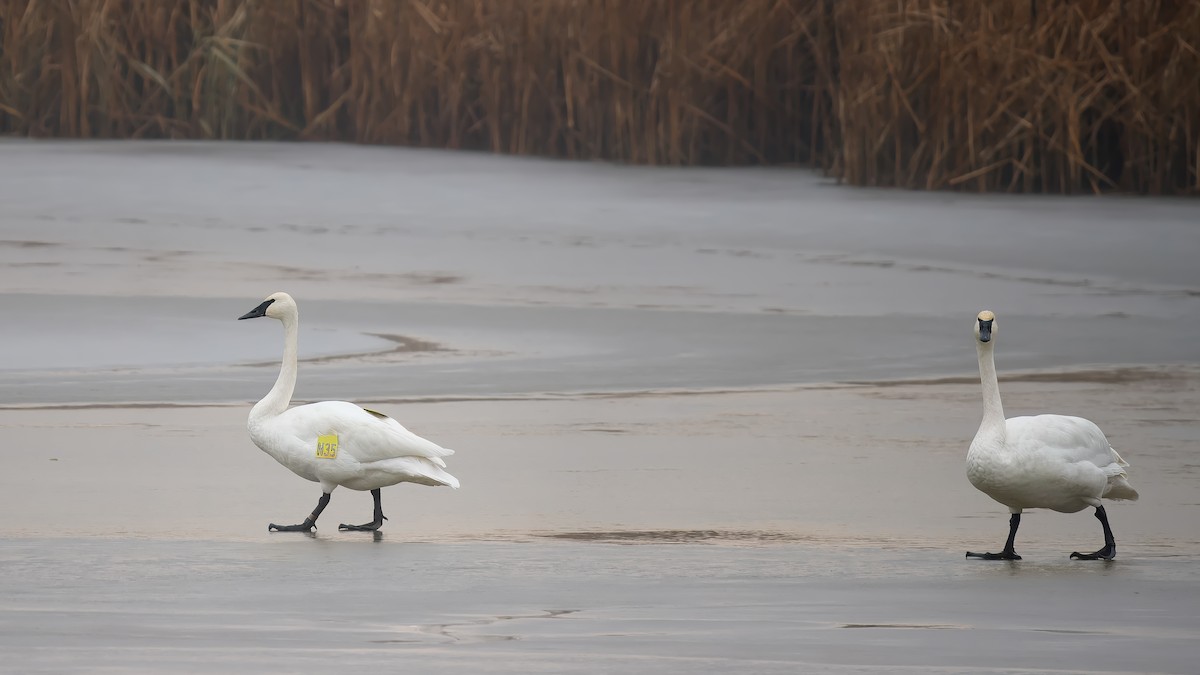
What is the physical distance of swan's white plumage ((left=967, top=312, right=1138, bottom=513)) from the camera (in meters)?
7.06

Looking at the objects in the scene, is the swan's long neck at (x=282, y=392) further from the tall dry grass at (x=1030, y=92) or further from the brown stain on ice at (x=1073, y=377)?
the tall dry grass at (x=1030, y=92)

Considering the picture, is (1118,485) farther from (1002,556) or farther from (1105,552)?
(1002,556)

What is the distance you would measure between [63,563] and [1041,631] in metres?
2.75

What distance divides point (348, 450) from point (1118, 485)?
8.03ft

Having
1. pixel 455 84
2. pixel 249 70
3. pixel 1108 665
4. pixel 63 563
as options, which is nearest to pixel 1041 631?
pixel 1108 665

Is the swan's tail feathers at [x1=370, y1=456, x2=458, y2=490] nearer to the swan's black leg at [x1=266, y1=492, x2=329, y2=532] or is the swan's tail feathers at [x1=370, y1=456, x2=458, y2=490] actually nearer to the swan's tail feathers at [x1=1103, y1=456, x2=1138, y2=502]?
the swan's black leg at [x1=266, y1=492, x2=329, y2=532]

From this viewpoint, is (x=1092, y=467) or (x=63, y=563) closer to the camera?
(x=63, y=563)

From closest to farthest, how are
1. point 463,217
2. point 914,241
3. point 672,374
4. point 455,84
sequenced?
point 672,374, point 914,241, point 463,217, point 455,84

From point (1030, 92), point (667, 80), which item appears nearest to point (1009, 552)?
point (1030, 92)

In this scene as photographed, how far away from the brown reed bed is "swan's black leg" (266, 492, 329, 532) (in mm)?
12326

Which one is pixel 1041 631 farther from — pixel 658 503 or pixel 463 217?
pixel 463 217

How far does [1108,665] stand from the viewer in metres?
5.52

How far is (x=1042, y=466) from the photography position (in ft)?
23.2

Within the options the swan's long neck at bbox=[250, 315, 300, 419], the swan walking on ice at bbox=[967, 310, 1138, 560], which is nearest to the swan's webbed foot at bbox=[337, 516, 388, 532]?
the swan's long neck at bbox=[250, 315, 300, 419]
